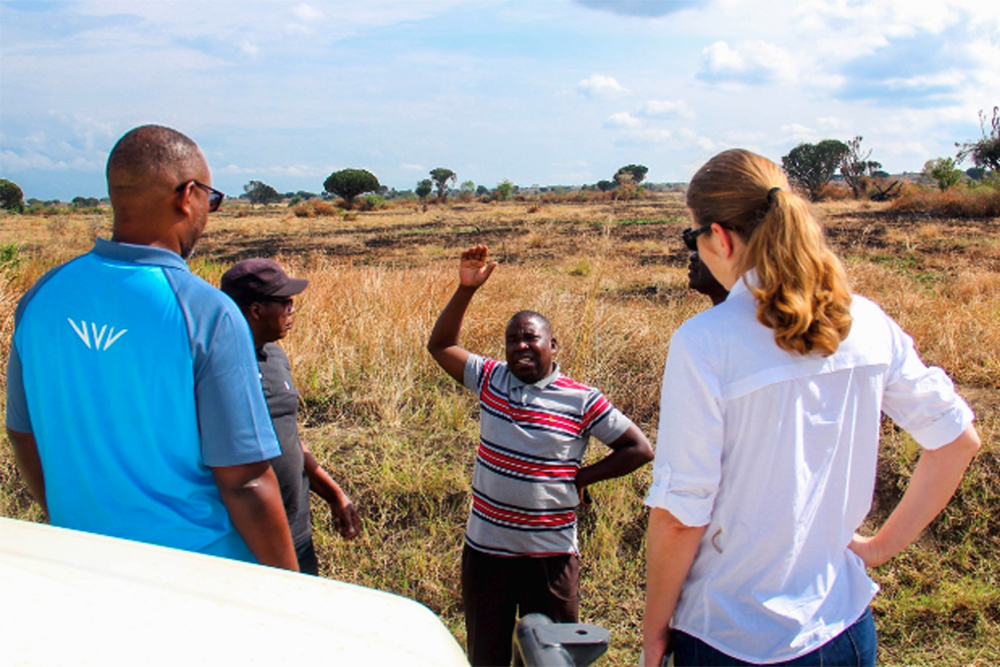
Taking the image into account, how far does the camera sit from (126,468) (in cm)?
167

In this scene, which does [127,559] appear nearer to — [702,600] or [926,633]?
[702,600]

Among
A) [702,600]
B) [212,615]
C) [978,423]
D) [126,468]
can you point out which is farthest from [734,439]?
[978,423]

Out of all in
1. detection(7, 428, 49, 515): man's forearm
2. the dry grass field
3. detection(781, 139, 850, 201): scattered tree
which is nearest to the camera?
detection(7, 428, 49, 515): man's forearm

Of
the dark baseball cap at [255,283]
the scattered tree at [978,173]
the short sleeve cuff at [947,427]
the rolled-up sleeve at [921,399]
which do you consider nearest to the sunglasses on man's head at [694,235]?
the rolled-up sleeve at [921,399]

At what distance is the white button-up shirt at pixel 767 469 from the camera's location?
1.42m

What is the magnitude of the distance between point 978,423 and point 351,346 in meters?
4.14

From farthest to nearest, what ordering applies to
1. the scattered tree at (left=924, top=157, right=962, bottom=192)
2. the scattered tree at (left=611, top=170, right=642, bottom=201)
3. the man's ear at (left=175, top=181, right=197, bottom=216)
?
the scattered tree at (left=924, top=157, right=962, bottom=192) < the scattered tree at (left=611, top=170, right=642, bottom=201) < the man's ear at (left=175, top=181, right=197, bottom=216)

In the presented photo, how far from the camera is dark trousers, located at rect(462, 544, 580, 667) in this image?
8.41ft

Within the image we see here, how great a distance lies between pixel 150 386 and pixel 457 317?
1.42 meters

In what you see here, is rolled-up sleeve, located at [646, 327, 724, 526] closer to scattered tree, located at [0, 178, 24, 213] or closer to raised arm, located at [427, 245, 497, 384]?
raised arm, located at [427, 245, 497, 384]

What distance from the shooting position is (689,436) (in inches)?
56.3

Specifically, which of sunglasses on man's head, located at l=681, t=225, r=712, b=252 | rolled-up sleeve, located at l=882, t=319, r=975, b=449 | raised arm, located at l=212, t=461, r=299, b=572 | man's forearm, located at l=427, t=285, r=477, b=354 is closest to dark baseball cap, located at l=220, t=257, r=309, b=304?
man's forearm, located at l=427, t=285, r=477, b=354

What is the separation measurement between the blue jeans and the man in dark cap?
1390 mm

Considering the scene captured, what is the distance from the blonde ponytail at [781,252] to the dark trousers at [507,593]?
1441 mm
